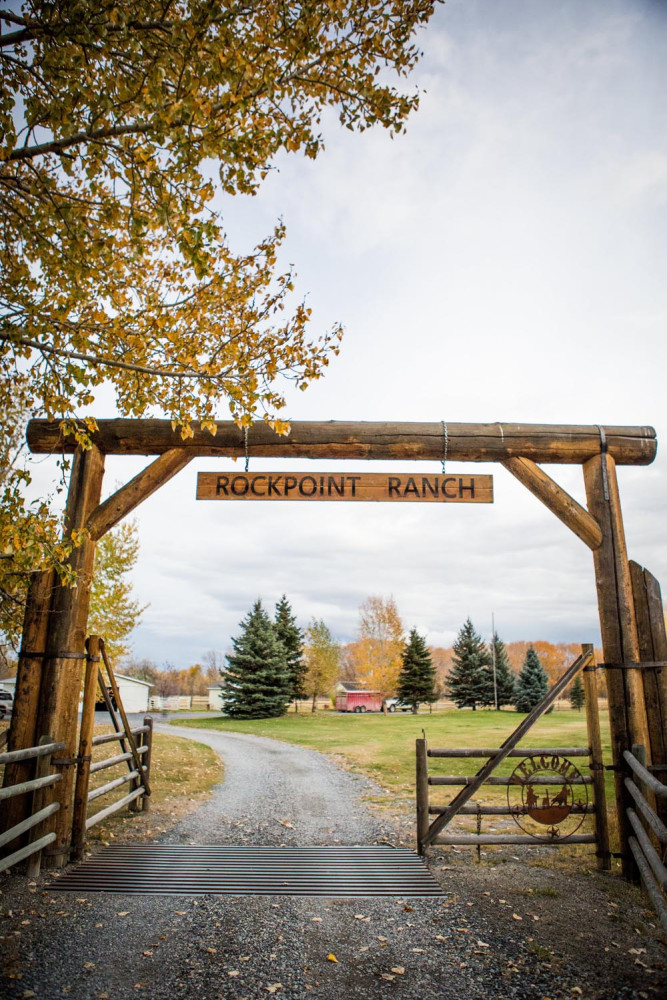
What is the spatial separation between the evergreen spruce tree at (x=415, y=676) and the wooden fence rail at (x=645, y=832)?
115 feet

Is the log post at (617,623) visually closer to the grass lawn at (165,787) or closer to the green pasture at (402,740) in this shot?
the green pasture at (402,740)

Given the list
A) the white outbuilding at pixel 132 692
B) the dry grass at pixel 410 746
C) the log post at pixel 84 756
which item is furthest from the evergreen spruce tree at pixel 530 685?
the log post at pixel 84 756

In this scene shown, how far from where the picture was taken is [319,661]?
131 feet

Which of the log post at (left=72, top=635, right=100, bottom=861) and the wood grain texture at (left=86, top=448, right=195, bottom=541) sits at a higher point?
the wood grain texture at (left=86, top=448, right=195, bottom=541)

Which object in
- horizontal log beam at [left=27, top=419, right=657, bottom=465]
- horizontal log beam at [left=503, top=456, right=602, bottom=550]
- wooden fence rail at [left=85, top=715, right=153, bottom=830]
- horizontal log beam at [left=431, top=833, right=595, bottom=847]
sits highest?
horizontal log beam at [left=27, top=419, right=657, bottom=465]

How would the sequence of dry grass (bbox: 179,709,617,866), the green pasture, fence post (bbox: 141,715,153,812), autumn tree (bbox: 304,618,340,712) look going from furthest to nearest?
1. autumn tree (bbox: 304,618,340,712)
2. the green pasture
3. dry grass (bbox: 179,709,617,866)
4. fence post (bbox: 141,715,153,812)

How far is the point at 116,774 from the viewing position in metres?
12.6

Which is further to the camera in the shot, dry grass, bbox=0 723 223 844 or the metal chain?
dry grass, bbox=0 723 223 844

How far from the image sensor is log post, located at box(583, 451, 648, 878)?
6.32 meters

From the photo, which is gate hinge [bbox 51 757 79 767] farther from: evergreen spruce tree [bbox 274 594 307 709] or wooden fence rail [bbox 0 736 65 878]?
evergreen spruce tree [bbox 274 594 307 709]

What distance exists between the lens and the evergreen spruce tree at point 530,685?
137ft

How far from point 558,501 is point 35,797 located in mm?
6378

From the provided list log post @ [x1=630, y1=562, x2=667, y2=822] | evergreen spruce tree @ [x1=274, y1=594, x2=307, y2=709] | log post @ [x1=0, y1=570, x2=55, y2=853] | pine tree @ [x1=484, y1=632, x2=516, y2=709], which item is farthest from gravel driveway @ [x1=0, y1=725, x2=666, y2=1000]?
pine tree @ [x1=484, y1=632, x2=516, y2=709]

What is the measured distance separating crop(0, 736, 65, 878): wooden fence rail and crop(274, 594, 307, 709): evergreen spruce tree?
30.5 m
